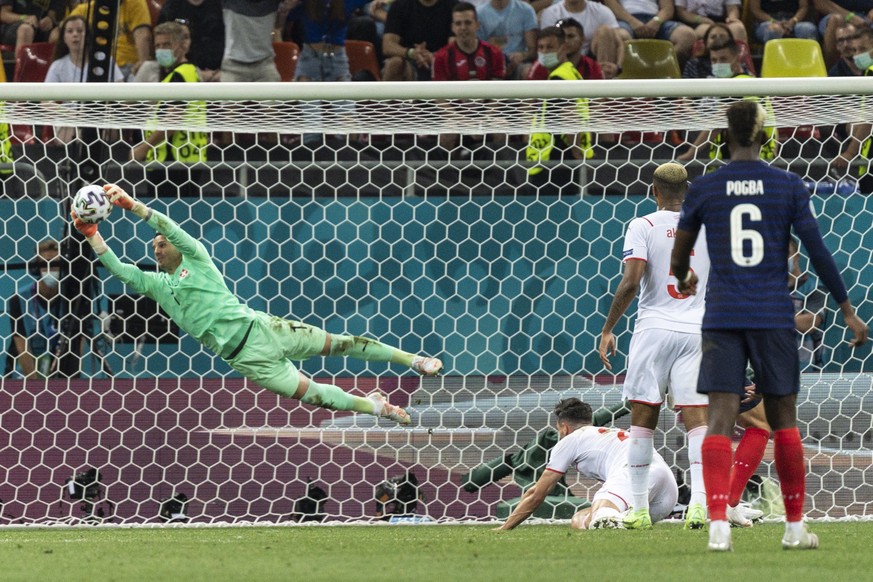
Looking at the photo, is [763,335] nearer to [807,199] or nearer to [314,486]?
[807,199]

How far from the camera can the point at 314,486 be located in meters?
9.16

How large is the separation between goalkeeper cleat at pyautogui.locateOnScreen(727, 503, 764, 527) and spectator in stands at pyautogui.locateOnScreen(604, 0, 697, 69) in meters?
5.30

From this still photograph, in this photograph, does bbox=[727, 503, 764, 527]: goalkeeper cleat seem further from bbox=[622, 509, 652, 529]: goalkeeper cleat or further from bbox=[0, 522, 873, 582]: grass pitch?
bbox=[622, 509, 652, 529]: goalkeeper cleat

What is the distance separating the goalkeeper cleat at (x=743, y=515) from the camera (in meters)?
7.53

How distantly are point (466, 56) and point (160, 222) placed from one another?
432 centimetres

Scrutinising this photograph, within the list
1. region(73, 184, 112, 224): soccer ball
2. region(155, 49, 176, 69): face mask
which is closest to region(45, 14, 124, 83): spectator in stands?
region(155, 49, 176, 69): face mask

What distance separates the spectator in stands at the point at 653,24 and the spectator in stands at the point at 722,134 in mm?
1200

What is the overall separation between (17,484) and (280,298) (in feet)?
7.16

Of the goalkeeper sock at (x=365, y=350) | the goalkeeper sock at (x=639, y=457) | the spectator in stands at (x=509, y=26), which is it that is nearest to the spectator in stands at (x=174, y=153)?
the goalkeeper sock at (x=365, y=350)

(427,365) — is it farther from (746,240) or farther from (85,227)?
(746,240)

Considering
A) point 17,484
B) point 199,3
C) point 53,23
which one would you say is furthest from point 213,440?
point 53,23

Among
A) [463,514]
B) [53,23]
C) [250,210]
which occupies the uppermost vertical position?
[53,23]

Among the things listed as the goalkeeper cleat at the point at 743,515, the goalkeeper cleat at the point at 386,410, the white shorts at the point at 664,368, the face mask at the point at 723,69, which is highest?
the face mask at the point at 723,69

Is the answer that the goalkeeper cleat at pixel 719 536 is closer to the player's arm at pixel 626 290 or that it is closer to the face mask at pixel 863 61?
the player's arm at pixel 626 290
